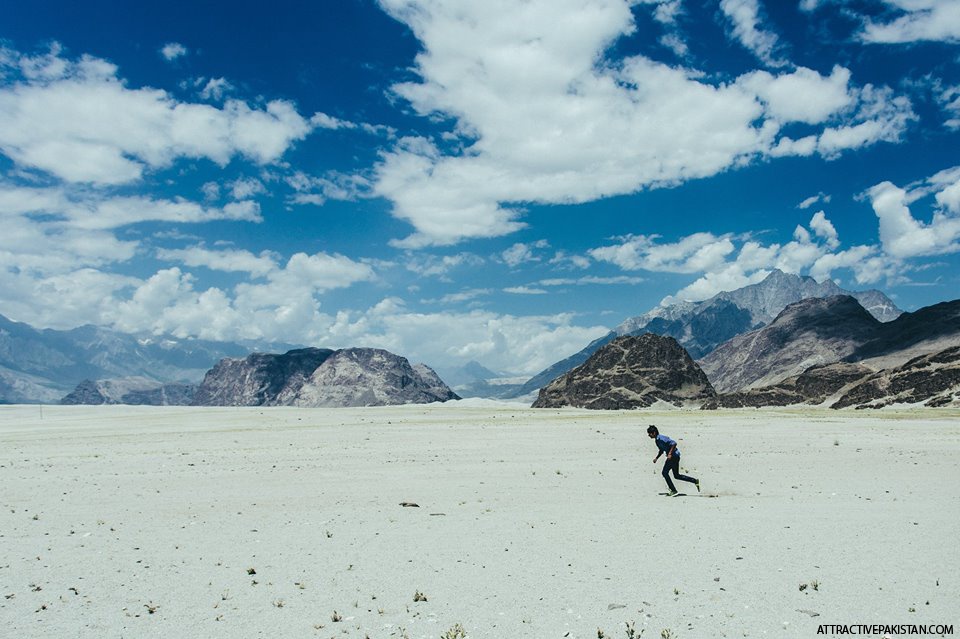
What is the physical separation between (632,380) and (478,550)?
163590mm

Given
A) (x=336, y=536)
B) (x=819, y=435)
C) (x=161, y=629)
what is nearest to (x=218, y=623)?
(x=161, y=629)

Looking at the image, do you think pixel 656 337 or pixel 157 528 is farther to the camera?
pixel 656 337

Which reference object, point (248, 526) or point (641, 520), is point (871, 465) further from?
point (248, 526)

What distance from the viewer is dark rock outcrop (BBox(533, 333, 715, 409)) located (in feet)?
534

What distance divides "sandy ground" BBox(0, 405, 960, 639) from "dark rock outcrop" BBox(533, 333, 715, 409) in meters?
137

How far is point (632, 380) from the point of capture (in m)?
171

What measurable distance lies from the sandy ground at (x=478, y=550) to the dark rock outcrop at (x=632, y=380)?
451 ft

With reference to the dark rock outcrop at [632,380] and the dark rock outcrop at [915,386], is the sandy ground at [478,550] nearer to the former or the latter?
the dark rock outcrop at [915,386]

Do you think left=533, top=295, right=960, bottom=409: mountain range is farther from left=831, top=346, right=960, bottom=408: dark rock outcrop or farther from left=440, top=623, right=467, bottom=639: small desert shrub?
left=440, top=623, right=467, bottom=639: small desert shrub

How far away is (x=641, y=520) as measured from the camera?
1611cm

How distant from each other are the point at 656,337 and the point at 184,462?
172 m

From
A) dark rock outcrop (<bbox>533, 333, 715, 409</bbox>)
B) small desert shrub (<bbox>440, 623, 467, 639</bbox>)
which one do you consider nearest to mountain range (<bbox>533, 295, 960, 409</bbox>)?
dark rock outcrop (<bbox>533, 333, 715, 409</bbox>)

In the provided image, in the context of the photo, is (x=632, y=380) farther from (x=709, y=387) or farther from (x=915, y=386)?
(x=915, y=386)

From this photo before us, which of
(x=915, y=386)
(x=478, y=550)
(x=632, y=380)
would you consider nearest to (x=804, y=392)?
(x=915, y=386)
